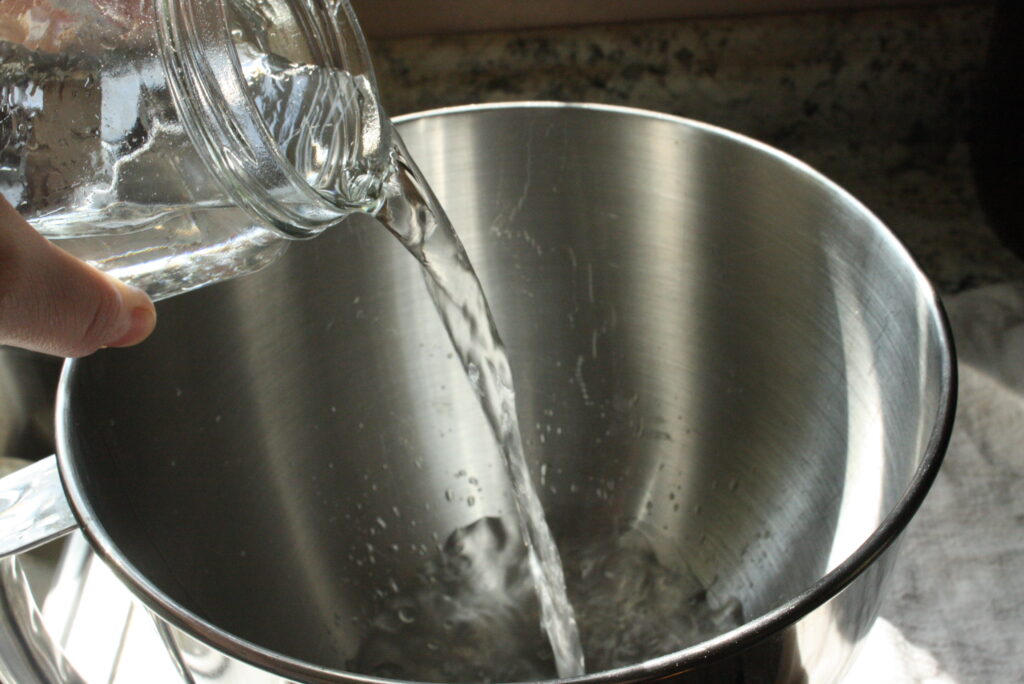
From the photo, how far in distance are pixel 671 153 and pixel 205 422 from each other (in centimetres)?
27

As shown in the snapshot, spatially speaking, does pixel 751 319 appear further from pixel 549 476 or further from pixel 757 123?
pixel 757 123

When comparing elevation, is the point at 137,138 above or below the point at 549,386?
above

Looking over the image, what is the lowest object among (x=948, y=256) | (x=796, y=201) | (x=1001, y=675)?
(x=1001, y=675)

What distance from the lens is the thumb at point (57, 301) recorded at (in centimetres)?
32

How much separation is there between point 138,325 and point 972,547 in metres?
0.45

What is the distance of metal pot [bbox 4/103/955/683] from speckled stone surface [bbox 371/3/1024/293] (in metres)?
0.21

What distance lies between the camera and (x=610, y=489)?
0.63 m

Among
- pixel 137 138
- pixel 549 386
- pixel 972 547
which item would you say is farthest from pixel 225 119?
pixel 972 547

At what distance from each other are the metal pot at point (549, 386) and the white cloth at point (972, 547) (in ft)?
0.24

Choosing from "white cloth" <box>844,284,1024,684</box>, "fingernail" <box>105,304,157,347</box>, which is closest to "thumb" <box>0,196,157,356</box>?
"fingernail" <box>105,304,157,347</box>

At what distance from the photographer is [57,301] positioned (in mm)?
337

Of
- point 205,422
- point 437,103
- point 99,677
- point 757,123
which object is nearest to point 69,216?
point 205,422

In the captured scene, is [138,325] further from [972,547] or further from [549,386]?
[972,547]

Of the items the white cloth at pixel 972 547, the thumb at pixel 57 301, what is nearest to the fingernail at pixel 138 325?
the thumb at pixel 57 301
